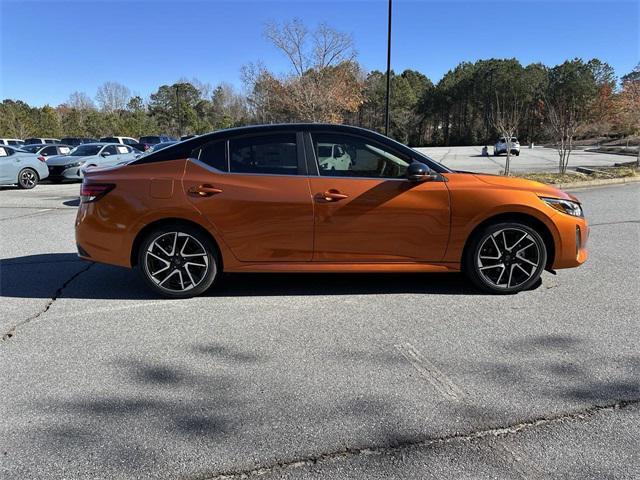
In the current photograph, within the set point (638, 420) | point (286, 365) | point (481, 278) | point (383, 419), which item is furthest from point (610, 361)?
point (286, 365)

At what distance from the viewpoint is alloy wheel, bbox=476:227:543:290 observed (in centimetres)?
463

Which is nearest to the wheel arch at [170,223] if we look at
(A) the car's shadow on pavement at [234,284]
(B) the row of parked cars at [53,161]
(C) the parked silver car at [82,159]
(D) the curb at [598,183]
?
(A) the car's shadow on pavement at [234,284]

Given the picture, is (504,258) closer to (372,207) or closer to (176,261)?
(372,207)

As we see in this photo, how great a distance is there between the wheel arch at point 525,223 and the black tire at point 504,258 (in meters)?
0.03

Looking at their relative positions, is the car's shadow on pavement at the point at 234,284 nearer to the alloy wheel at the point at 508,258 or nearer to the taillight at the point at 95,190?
the alloy wheel at the point at 508,258

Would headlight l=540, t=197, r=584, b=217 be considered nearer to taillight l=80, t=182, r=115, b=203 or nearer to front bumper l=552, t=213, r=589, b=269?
front bumper l=552, t=213, r=589, b=269

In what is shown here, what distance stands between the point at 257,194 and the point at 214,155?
0.58 meters

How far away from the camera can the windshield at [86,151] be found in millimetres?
19094

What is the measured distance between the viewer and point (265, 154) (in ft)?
15.1

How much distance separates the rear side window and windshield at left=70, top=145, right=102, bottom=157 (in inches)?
652

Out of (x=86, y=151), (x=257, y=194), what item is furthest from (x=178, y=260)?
(x=86, y=151)

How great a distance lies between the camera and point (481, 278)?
468cm

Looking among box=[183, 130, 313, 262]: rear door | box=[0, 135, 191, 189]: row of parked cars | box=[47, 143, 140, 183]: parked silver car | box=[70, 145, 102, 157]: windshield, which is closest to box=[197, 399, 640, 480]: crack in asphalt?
box=[183, 130, 313, 262]: rear door

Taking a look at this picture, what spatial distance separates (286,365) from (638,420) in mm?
2086
